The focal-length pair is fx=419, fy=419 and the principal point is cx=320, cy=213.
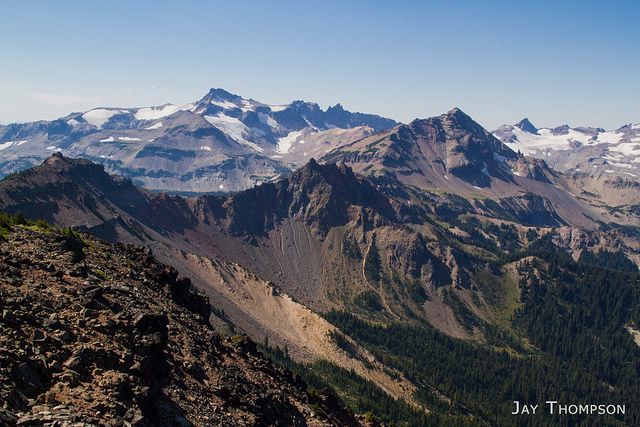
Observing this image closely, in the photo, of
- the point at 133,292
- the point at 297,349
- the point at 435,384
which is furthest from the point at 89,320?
the point at 435,384

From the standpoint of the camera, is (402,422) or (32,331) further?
(402,422)

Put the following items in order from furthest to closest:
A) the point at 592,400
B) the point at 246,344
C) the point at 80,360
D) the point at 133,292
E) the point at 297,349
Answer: the point at 592,400
the point at 297,349
the point at 246,344
the point at 133,292
the point at 80,360

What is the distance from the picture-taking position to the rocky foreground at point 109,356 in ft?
73.4

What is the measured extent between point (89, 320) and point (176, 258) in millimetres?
168002

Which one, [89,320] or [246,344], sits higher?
[89,320]

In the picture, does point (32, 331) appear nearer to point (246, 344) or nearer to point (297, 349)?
point (246, 344)

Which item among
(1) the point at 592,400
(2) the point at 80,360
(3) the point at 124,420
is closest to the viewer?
(3) the point at 124,420

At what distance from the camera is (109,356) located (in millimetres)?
27078

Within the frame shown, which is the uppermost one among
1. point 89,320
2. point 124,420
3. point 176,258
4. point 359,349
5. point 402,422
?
point 89,320

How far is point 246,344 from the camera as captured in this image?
5881cm

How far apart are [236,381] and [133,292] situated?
564 inches

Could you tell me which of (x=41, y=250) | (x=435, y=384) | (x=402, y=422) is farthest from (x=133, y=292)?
(x=435, y=384)

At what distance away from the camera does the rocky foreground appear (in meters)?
22.4

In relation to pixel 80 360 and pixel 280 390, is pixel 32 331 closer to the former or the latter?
pixel 80 360
